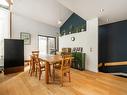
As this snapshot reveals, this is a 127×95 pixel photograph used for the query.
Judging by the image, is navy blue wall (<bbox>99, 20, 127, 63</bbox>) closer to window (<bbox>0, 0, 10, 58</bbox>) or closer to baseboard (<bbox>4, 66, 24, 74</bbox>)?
baseboard (<bbox>4, 66, 24, 74</bbox>)

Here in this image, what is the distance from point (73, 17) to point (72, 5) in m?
2.13

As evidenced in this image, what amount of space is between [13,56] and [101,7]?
4197mm

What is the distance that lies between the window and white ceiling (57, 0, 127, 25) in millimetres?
2936

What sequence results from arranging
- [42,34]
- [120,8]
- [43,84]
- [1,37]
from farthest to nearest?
[42,34] < [1,37] < [120,8] < [43,84]

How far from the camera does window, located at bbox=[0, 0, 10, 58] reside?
4832 millimetres

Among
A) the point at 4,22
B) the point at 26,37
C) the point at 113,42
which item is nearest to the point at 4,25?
the point at 4,22

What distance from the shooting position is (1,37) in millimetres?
4855

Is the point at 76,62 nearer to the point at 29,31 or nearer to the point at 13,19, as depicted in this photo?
the point at 29,31

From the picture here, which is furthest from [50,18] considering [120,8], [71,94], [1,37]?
[71,94]

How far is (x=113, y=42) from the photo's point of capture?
4.86 meters

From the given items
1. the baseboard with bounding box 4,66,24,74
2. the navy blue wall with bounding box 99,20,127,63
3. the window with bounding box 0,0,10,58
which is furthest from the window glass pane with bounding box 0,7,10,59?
the navy blue wall with bounding box 99,20,127,63

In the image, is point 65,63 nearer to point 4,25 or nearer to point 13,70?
point 13,70

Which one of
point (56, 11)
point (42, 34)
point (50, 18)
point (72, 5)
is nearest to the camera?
point (72, 5)

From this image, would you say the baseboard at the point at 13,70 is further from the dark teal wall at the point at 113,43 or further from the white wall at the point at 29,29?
the dark teal wall at the point at 113,43
